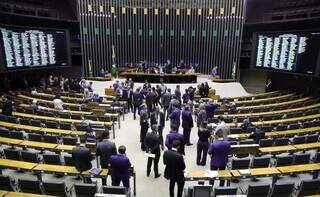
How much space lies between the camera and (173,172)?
5395mm

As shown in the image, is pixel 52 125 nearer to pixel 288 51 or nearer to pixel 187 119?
pixel 187 119

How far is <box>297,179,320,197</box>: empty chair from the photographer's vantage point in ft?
17.5

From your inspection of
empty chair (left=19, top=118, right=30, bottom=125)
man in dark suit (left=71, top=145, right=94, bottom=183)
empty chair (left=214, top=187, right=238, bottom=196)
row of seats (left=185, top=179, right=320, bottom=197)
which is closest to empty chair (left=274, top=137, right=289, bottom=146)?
row of seats (left=185, top=179, right=320, bottom=197)

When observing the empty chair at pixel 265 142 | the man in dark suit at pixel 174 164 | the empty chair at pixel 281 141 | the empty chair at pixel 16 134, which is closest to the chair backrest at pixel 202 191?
the man in dark suit at pixel 174 164

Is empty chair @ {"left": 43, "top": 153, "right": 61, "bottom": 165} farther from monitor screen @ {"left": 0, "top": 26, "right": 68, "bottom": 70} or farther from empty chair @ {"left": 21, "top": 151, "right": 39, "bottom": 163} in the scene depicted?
monitor screen @ {"left": 0, "top": 26, "right": 68, "bottom": 70}

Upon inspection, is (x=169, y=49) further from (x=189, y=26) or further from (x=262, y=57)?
(x=262, y=57)

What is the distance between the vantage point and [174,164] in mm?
5301

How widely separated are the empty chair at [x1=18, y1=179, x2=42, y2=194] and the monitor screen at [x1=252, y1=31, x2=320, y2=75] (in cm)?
1345

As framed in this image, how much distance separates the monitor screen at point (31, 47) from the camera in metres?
13.9

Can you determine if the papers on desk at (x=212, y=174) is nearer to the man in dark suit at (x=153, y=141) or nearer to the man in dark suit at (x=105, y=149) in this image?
the man in dark suit at (x=153, y=141)

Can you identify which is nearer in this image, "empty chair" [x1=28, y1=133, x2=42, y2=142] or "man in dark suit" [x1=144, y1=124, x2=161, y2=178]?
"man in dark suit" [x1=144, y1=124, x2=161, y2=178]

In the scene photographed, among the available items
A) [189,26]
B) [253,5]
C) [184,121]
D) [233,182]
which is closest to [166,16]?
[189,26]

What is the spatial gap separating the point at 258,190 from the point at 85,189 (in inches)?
129

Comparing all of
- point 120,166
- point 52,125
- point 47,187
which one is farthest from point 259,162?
point 52,125
